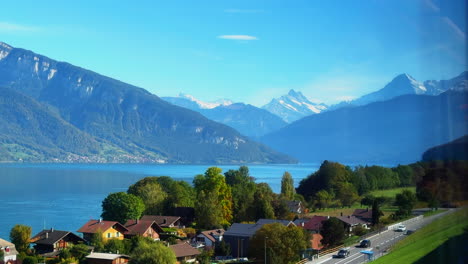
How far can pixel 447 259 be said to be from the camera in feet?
6.75

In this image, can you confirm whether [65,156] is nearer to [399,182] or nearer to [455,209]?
[399,182]

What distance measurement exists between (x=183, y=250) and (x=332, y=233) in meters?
6.13

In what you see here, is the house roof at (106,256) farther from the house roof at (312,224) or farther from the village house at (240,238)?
the house roof at (312,224)

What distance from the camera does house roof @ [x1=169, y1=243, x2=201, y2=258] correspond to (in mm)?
18906

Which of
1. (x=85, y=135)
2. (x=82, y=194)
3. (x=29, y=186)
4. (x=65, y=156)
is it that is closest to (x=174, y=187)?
(x=82, y=194)

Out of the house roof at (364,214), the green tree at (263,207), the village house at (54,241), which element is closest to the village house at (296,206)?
the green tree at (263,207)

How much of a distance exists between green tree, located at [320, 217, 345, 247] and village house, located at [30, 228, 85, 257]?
9799mm

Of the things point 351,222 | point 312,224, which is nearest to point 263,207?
point 312,224

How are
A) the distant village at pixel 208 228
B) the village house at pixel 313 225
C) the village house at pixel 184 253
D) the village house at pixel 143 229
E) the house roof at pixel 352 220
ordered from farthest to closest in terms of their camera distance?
the house roof at pixel 352 220 → the village house at pixel 313 225 → the village house at pixel 143 229 → the village house at pixel 184 253 → the distant village at pixel 208 228

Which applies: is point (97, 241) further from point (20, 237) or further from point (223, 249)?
point (223, 249)

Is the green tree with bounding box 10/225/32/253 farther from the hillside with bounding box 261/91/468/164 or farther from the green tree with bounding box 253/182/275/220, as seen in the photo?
the hillside with bounding box 261/91/468/164

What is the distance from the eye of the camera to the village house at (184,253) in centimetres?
1884

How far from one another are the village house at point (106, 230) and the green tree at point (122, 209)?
2607 millimetres

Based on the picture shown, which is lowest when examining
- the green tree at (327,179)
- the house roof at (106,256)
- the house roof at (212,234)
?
the house roof at (106,256)
